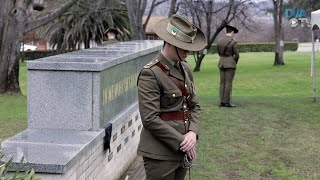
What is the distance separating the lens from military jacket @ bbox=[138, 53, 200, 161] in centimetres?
388

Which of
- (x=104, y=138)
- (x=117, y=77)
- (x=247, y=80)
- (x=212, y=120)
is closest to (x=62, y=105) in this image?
(x=104, y=138)

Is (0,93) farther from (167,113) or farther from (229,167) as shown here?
(167,113)

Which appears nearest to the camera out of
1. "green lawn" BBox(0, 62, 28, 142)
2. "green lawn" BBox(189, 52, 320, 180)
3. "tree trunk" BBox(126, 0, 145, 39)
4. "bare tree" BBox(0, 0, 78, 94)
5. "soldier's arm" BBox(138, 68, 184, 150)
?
"soldier's arm" BBox(138, 68, 184, 150)

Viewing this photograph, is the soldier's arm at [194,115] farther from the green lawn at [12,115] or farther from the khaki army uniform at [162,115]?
the green lawn at [12,115]

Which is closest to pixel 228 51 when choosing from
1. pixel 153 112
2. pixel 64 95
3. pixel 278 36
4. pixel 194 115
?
pixel 64 95

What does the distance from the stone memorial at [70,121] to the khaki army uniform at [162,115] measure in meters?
0.63

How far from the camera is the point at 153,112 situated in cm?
386

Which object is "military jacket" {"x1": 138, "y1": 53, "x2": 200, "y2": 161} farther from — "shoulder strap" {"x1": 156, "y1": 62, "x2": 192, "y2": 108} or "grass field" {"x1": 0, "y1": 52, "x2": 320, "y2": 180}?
"grass field" {"x1": 0, "y1": 52, "x2": 320, "y2": 180}

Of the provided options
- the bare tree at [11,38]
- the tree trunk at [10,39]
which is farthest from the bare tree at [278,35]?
the tree trunk at [10,39]

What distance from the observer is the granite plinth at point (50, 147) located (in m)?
3.89

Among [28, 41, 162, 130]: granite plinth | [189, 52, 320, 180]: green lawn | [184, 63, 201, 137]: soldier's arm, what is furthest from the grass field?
[184, 63, 201, 137]: soldier's arm

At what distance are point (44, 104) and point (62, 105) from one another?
6.6 inches

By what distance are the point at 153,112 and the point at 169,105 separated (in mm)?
222

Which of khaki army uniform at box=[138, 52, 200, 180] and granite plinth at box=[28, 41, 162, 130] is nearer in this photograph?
khaki army uniform at box=[138, 52, 200, 180]
